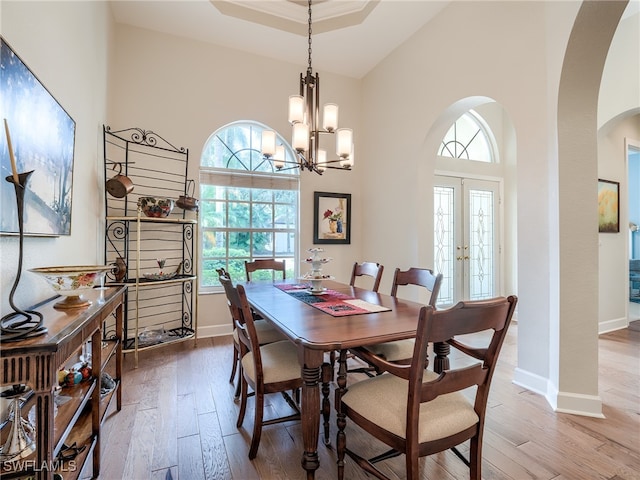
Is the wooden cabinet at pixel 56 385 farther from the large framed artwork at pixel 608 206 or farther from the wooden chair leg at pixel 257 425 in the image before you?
the large framed artwork at pixel 608 206

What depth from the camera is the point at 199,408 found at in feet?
6.84

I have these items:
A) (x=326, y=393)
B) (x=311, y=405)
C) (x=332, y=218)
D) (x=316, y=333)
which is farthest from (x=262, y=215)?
(x=311, y=405)

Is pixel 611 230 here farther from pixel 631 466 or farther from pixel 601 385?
pixel 631 466

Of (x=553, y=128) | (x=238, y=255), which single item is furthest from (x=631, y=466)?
(x=238, y=255)

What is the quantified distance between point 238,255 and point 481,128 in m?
4.07

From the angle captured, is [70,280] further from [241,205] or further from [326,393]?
[241,205]

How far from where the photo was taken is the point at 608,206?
390 centimetres

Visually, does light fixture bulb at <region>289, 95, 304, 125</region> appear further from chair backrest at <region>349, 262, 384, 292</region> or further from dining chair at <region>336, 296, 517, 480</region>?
dining chair at <region>336, 296, 517, 480</region>

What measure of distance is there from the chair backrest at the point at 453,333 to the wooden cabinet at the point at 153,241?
8.51 ft

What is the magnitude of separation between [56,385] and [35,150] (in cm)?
111

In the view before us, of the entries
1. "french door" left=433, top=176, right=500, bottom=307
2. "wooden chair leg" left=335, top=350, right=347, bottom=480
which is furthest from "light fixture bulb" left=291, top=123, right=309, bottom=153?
"french door" left=433, top=176, right=500, bottom=307

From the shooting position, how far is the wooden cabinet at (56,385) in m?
0.88

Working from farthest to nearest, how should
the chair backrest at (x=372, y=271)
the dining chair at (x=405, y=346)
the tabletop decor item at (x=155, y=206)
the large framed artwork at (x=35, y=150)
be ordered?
the tabletop decor item at (x=155, y=206) → the chair backrest at (x=372, y=271) → the dining chair at (x=405, y=346) → the large framed artwork at (x=35, y=150)

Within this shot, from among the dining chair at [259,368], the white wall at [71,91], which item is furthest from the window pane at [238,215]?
the dining chair at [259,368]
